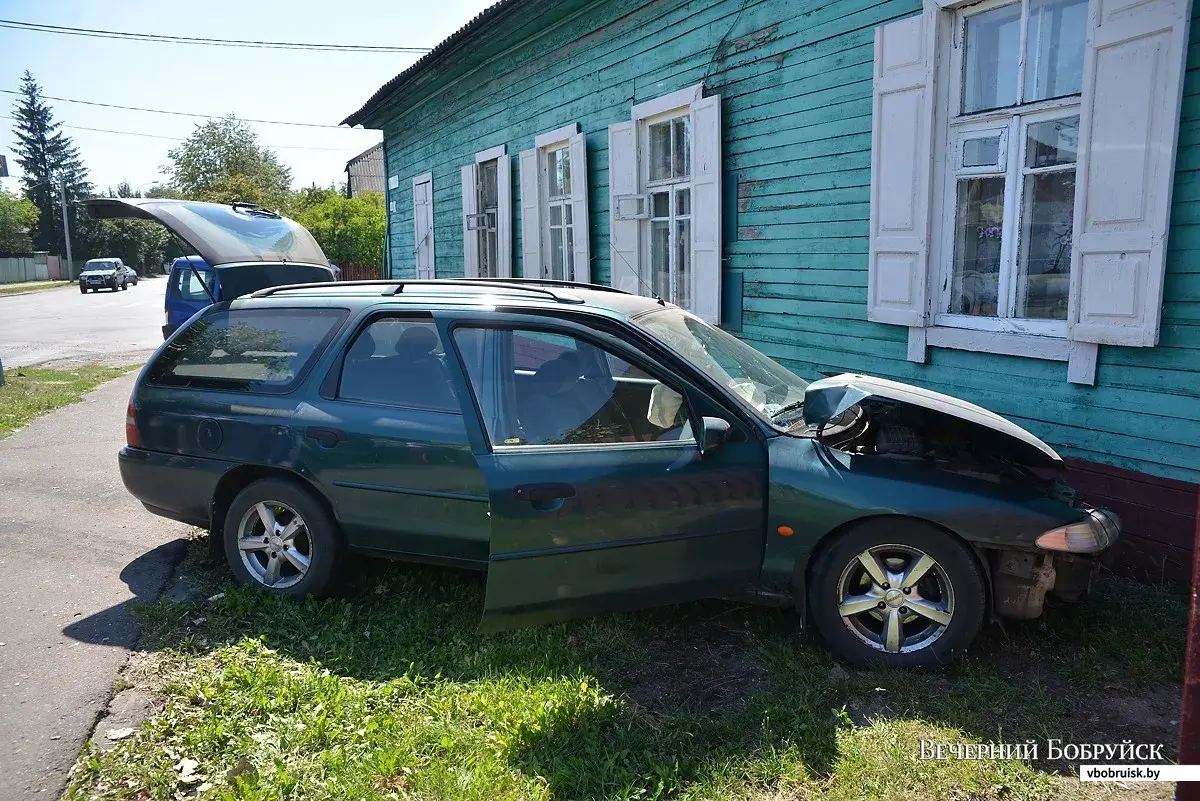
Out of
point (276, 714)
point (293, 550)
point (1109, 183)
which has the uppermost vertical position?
point (1109, 183)

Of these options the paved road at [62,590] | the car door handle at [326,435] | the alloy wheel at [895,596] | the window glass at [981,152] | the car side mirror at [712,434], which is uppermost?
the window glass at [981,152]

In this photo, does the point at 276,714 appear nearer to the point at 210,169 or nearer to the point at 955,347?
the point at 955,347

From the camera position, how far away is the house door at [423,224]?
13.8 m

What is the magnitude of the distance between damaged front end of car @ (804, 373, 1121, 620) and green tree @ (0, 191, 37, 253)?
67.3m

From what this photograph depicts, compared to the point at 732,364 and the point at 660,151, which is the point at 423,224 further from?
the point at 732,364

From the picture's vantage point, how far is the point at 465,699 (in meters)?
3.27

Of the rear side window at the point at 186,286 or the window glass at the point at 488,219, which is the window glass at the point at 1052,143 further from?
the rear side window at the point at 186,286

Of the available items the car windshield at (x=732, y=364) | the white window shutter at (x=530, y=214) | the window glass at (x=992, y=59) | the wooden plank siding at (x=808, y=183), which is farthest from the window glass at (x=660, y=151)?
the car windshield at (x=732, y=364)

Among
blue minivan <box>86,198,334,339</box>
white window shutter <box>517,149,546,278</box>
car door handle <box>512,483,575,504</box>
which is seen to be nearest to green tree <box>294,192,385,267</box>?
blue minivan <box>86,198,334,339</box>

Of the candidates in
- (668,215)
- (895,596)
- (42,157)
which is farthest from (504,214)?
(42,157)

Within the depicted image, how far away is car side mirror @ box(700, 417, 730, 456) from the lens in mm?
3361

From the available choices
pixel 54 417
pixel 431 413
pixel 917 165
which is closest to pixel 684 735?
pixel 431 413

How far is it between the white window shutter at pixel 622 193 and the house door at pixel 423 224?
19.2 feet

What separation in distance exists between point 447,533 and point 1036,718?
96.0 inches
